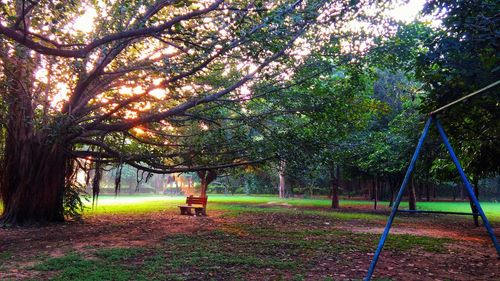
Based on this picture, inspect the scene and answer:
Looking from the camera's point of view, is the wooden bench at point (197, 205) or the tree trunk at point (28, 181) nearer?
the tree trunk at point (28, 181)

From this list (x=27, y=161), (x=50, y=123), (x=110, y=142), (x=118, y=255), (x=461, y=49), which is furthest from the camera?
(x=110, y=142)

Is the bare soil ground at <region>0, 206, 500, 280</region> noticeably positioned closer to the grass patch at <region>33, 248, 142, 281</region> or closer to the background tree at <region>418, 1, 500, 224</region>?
the grass patch at <region>33, 248, 142, 281</region>

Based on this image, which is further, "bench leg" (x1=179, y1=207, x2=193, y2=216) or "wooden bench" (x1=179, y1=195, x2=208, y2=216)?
"bench leg" (x1=179, y1=207, x2=193, y2=216)

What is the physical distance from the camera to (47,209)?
12.3 meters

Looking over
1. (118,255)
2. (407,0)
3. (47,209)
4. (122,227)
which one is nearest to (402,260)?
(118,255)

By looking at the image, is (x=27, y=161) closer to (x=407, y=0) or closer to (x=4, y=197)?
(x=4, y=197)

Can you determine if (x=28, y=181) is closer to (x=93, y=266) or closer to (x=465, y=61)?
(x=93, y=266)

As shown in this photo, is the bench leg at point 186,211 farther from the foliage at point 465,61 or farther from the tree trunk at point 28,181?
the foliage at point 465,61

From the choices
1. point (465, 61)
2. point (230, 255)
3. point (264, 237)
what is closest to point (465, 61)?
point (465, 61)

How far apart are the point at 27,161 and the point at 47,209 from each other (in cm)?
163

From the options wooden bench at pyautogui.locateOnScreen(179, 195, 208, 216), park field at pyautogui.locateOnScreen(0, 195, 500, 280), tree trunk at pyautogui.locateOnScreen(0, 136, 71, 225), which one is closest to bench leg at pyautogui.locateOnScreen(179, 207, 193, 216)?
wooden bench at pyautogui.locateOnScreen(179, 195, 208, 216)

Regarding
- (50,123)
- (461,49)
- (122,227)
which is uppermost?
(461,49)

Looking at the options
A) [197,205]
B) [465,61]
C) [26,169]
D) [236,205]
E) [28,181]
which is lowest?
[236,205]

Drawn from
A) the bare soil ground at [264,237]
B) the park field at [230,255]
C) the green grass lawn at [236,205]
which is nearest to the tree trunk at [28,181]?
the bare soil ground at [264,237]
